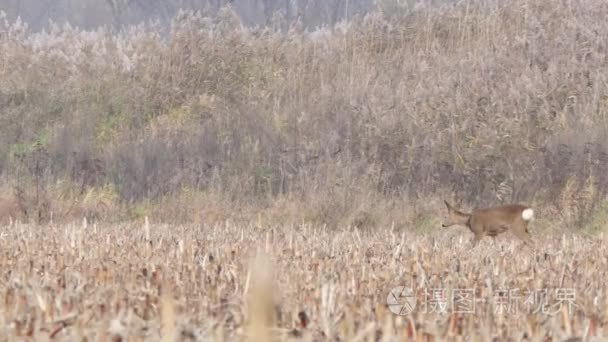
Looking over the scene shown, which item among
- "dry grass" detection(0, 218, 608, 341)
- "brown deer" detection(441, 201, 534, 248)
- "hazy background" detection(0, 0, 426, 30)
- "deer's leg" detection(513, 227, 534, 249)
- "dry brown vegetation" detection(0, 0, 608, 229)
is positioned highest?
"hazy background" detection(0, 0, 426, 30)

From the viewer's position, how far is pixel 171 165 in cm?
1111

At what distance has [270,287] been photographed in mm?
1359

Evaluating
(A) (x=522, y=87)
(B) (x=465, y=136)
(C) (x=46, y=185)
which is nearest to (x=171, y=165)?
(C) (x=46, y=185)

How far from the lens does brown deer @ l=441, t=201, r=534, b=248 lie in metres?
8.42

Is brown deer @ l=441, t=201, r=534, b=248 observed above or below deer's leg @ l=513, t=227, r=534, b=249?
above

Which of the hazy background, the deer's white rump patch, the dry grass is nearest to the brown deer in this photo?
the deer's white rump patch

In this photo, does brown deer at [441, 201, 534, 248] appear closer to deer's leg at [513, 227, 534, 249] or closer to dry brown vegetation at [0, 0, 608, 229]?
deer's leg at [513, 227, 534, 249]

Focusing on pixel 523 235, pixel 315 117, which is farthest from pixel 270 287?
pixel 315 117

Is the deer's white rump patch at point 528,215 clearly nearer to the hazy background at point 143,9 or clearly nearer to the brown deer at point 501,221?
the brown deer at point 501,221

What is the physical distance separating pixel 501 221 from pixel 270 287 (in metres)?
7.37

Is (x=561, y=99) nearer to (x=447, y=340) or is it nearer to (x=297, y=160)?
(x=297, y=160)

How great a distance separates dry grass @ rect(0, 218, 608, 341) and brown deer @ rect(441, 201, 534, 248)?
5.49 feet

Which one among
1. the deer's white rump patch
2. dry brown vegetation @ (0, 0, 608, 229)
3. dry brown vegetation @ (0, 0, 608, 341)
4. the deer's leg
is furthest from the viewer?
dry brown vegetation @ (0, 0, 608, 229)

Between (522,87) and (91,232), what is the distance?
6.63 meters
